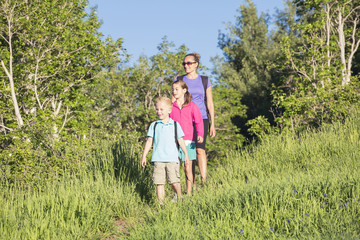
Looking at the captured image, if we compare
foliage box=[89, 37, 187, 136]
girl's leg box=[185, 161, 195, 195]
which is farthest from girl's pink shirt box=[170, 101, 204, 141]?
foliage box=[89, 37, 187, 136]

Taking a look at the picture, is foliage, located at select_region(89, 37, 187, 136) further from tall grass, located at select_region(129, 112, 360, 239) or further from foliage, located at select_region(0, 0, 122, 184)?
tall grass, located at select_region(129, 112, 360, 239)

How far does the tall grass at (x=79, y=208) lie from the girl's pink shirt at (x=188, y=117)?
108cm

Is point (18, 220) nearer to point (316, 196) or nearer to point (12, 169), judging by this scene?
point (316, 196)

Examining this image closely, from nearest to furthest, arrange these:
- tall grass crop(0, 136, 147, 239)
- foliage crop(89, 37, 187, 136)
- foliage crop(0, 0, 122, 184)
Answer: tall grass crop(0, 136, 147, 239), foliage crop(0, 0, 122, 184), foliage crop(89, 37, 187, 136)

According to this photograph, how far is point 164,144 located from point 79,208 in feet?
4.37

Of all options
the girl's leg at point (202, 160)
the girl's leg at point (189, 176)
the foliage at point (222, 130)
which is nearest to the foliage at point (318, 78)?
the foliage at point (222, 130)

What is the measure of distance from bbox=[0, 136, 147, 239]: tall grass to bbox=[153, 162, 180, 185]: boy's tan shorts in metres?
0.49

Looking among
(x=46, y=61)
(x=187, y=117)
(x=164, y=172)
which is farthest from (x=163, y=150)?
(x=46, y=61)

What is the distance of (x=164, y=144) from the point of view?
5223mm

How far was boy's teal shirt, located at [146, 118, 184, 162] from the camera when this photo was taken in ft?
17.1

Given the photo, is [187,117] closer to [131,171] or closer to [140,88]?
[131,171]

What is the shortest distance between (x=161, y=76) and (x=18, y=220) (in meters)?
17.9

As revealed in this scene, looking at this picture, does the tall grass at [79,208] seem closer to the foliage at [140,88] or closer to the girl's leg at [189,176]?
the girl's leg at [189,176]

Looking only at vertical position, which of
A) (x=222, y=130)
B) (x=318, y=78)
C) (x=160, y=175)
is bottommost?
(x=160, y=175)
